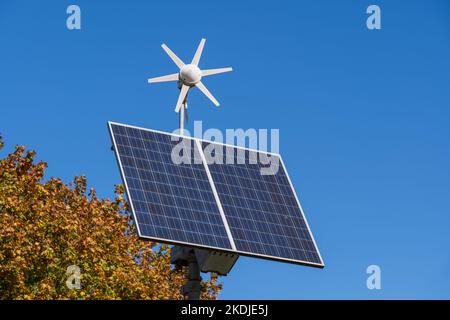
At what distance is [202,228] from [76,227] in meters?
18.2

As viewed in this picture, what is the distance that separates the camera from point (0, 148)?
53.7 metres

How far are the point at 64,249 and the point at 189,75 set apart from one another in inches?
477

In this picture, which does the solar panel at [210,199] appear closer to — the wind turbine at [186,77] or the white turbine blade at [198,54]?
the wind turbine at [186,77]

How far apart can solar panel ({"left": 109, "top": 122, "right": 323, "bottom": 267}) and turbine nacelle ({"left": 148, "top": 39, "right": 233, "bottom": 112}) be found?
4.76m

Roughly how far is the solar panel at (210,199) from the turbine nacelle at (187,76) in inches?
187

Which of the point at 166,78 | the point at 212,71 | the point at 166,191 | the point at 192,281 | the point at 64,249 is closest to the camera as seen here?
the point at 192,281

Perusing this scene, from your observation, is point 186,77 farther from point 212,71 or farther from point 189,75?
point 212,71

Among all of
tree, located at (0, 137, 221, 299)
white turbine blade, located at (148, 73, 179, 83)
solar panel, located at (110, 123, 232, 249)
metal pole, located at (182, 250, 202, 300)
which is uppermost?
white turbine blade, located at (148, 73, 179, 83)

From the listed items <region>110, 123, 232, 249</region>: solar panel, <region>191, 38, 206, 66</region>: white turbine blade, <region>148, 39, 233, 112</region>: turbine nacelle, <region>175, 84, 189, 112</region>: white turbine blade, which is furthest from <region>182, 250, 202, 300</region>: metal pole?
<region>191, 38, 206, 66</region>: white turbine blade

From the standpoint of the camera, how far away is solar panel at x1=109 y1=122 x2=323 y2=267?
1042 inches

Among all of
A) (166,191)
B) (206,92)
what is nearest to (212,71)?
(206,92)

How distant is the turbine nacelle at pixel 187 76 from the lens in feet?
117

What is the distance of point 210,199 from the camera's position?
93.4 feet

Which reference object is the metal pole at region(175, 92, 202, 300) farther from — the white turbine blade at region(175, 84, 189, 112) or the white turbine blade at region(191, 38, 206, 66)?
the white turbine blade at region(191, 38, 206, 66)
